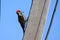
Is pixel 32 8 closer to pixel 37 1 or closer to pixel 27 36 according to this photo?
pixel 37 1

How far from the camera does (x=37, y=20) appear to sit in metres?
0.96

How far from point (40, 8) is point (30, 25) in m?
0.11

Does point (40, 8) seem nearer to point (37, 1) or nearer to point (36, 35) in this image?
point (37, 1)

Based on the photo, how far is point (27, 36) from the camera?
94cm

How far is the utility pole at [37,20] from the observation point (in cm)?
94

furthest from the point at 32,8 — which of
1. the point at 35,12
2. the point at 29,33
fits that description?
the point at 29,33

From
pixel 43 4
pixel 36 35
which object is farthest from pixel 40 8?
pixel 36 35

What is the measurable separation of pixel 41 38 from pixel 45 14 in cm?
13

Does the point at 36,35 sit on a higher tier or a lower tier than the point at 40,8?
lower

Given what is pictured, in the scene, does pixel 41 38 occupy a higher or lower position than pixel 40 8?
lower

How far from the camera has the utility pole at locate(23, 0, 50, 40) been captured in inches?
37.2

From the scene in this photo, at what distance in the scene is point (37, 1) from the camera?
957mm

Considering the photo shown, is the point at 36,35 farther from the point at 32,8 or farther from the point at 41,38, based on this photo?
the point at 32,8

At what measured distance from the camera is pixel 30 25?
963 mm
